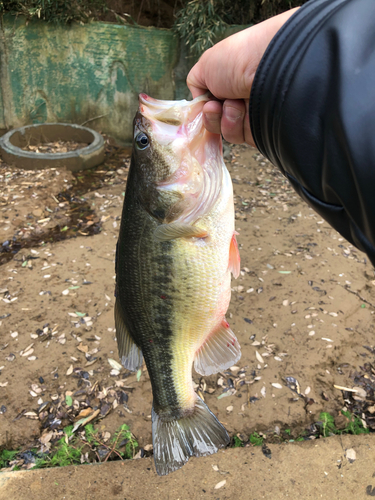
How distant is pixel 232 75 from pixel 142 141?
427mm

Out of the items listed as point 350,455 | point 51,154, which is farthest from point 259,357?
point 51,154

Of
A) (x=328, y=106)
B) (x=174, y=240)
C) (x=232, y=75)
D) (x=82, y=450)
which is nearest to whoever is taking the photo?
(x=328, y=106)

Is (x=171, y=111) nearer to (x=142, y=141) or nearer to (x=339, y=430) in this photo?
(x=142, y=141)

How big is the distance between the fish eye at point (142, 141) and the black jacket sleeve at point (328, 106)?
0.48 m

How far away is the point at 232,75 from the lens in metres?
1.37

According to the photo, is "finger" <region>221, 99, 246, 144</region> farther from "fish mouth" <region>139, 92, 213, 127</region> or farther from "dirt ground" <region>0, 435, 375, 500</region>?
"dirt ground" <region>0, 435, 375, 500</region>

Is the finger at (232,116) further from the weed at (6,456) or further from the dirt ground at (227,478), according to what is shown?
the weed at (6,456)

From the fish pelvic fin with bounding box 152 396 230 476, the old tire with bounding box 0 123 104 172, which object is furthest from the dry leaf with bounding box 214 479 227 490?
the old tire with bounding box 0 123 104 172

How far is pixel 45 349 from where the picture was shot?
3143 mm

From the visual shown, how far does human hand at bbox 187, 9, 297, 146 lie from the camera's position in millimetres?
1276

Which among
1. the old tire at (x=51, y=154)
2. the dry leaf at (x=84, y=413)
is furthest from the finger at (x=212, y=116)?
the old tire at (x=51, y=154)

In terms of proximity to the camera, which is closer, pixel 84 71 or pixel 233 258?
pixel 233 258

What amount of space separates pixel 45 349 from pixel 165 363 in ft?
6.26

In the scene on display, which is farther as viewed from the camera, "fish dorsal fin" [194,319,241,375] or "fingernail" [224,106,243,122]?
"fish dorsal fin" [194,319,241,375]
